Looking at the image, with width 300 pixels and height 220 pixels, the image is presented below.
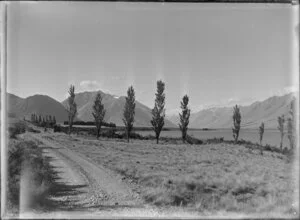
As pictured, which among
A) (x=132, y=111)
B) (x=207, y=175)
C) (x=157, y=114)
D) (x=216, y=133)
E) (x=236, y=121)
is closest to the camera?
(x=132, y=111)

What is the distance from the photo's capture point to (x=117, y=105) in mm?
7965

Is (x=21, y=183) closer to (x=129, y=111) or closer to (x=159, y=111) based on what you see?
(x=129, y=111)

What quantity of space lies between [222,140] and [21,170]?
7477mm

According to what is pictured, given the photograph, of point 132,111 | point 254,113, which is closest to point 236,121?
point 254,113

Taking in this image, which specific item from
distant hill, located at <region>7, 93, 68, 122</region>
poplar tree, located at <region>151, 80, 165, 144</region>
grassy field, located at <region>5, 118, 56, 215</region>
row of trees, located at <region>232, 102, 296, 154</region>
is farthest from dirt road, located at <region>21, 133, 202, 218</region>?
row of trees, located at <region>232, 102, 296, 154</region>

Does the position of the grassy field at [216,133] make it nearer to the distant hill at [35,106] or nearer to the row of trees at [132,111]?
the row of trees at [132,111]

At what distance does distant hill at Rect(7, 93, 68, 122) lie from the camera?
22.6 ft

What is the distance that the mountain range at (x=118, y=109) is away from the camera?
7238mm

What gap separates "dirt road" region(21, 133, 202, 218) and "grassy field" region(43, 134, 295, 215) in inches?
17.1

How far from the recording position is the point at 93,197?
288 inches

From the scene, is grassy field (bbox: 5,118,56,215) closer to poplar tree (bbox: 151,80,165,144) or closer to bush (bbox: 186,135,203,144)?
poplar tree (bbox: 151,80,165,144)

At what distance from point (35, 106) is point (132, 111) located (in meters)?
2.76

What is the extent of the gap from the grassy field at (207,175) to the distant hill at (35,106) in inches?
112

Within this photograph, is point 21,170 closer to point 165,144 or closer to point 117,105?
point 117,105
